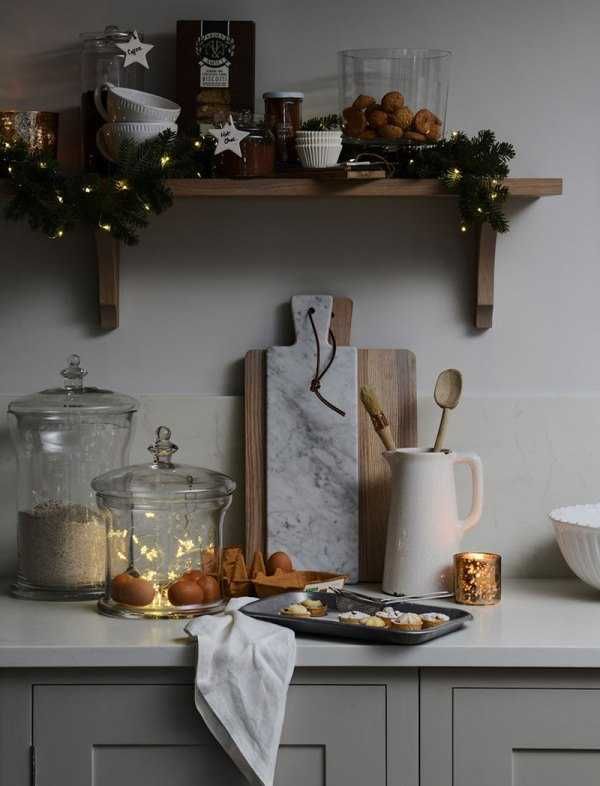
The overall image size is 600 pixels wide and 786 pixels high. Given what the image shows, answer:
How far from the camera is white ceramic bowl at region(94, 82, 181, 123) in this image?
6.54ft

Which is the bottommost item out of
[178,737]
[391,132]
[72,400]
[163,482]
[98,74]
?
[178,737]

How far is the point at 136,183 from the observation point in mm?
1986

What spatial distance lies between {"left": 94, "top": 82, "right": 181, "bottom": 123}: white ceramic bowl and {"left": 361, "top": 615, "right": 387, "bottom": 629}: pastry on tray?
94 cm

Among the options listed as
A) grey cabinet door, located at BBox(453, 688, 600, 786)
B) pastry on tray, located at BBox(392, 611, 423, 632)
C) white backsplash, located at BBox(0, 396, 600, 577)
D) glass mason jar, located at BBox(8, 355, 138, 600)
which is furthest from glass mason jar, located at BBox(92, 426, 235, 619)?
grey cabinet door, located at BBox(453, 688, 600, 786)

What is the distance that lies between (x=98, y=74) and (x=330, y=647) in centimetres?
114

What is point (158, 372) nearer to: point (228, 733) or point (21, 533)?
point (21, 533)

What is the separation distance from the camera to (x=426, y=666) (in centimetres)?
170

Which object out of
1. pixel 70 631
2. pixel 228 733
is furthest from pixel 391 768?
pixel 70 631

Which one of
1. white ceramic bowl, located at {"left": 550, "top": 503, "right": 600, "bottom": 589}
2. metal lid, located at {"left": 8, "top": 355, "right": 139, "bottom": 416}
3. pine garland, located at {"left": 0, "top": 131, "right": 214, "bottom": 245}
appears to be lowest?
white ceramic bowl, located at {"left": 550, "top": 503, "right": 600, "bottom": 589}

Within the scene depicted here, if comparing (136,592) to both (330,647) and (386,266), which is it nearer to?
(330,647)

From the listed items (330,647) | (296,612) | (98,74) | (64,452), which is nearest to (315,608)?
(296,612)

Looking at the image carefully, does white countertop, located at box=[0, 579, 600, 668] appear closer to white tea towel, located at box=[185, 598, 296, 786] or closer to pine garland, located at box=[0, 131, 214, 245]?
white tea towel, located at box=[185, 598, 296, 786]

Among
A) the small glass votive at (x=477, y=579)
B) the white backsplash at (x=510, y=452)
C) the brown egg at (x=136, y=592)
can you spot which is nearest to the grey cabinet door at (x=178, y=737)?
the brown egg at (x=136, y=592)

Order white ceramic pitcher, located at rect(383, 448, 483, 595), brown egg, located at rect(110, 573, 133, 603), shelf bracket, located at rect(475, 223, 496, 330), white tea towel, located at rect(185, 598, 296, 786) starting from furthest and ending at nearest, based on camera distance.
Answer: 1. shelf bracket, located at rect(475, 223, 496, 330)
2. white ceramic pitcher, located at rect(383, 448, 483, 595)
3. brown egg, located at rect(110, 573, 133, 603)
4. white tea towel, located at rect(185, 598, 296, 786)
